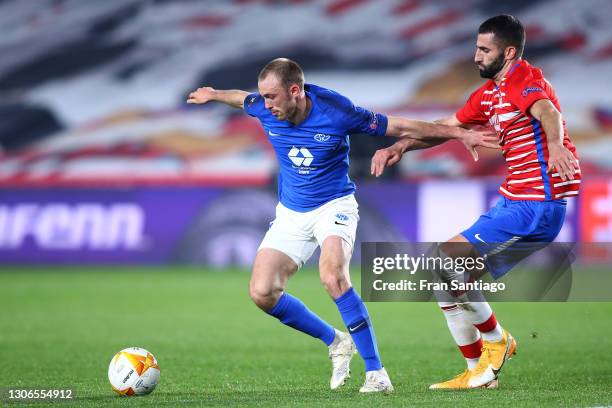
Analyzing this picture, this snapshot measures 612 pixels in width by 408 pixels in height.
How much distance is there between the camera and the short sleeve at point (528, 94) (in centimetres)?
560

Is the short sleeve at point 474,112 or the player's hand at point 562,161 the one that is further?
A: the short sleeve at point 474,112

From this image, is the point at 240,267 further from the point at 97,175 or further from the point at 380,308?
the point at 97,175

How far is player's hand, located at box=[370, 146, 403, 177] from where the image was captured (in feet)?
19.8

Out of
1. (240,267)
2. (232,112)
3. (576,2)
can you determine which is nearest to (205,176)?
(232,112)

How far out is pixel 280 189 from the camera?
6555 mm

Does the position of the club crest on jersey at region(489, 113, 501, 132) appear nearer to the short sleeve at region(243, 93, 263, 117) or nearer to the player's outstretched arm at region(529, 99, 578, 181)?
the player's outstretched arm at region(529, 99, 578, 181)

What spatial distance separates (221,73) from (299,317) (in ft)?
53.6

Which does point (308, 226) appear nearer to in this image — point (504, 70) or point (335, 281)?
point (335, 281)

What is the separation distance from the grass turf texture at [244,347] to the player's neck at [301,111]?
65.0 inches

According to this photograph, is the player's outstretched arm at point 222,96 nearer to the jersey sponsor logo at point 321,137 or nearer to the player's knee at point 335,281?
the jersey sponsor logo at point 321,137

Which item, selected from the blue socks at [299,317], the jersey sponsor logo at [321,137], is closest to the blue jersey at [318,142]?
the jersey sponsor logo at [321,137]

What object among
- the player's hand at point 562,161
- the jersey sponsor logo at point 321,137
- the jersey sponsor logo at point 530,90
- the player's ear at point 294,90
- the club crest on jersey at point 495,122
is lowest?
the player's hand at point 562,161

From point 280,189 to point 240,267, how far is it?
9139 mm

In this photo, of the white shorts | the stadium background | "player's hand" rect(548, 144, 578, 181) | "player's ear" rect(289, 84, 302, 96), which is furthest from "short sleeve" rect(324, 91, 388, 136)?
the stadium background
